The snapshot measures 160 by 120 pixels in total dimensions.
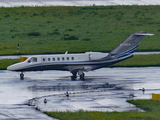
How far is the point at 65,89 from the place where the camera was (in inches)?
1682

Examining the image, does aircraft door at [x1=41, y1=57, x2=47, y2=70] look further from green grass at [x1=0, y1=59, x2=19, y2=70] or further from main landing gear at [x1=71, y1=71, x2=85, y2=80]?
green grass at [x1=0, y1=59, x2=19, y2=70]

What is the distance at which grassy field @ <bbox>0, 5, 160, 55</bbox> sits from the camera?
69.9m

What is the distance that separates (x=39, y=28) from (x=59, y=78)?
123 ft

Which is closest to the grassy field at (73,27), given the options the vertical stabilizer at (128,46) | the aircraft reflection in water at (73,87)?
the vertical stabilizer at (128,46)

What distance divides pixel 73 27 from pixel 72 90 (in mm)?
44889

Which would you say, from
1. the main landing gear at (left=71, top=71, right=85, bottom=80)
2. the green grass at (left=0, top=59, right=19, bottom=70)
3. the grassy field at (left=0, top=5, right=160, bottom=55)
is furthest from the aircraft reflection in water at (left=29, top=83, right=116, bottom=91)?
the grassy field at (left=0, top=5, right=160, bottom=55)

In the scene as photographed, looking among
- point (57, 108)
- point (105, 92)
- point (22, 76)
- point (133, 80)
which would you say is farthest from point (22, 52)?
point (57, 108)

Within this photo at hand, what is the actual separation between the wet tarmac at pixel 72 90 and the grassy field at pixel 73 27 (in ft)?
50.8

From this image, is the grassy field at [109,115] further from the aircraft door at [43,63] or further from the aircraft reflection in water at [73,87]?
the aircraft door at [43,63]

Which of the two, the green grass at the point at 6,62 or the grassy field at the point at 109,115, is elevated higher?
the green grass at the point at 6,62

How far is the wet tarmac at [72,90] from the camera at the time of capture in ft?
114

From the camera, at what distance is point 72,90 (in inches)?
1657

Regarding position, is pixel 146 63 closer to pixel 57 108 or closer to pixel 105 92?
pixel 105 92

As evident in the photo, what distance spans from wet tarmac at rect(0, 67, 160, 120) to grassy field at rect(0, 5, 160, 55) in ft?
50.8
